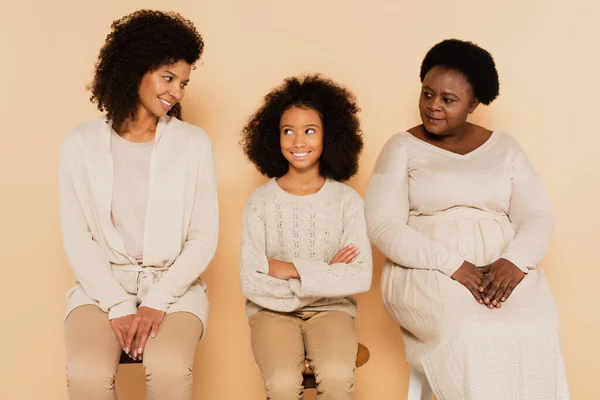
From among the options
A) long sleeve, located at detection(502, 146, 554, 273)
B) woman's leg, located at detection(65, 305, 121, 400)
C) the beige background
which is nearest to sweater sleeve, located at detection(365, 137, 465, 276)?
long sleeve, located at detection(502, 146, 554, 273)

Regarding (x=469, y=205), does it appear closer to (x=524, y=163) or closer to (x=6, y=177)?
(x=524, y=163)

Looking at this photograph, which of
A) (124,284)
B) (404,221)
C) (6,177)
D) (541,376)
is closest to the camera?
(541,376)

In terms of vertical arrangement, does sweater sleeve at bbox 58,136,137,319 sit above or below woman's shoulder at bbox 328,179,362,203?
below

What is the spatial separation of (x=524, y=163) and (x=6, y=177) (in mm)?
2209

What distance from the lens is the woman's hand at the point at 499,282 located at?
2.81m

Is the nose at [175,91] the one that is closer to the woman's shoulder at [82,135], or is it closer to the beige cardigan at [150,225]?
the beige cardigan at [150,225]

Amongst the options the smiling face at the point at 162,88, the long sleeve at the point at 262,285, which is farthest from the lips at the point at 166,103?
the long sleeve at the point at 262,285

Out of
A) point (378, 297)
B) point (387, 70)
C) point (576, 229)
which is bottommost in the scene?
point (378, 297)

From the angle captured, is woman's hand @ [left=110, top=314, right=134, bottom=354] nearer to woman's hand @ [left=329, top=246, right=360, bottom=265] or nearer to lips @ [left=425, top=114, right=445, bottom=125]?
woman's hand @ [left=329, top=246, right=360, bottom=265]

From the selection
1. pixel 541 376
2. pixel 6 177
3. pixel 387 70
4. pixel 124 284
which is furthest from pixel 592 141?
pixel 6 177

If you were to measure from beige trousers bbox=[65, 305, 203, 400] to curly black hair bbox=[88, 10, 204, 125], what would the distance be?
77 cm

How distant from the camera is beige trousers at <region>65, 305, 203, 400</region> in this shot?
2.56 metres

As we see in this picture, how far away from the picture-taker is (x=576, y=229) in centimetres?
377

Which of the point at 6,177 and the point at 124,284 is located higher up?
the point at 6,177
